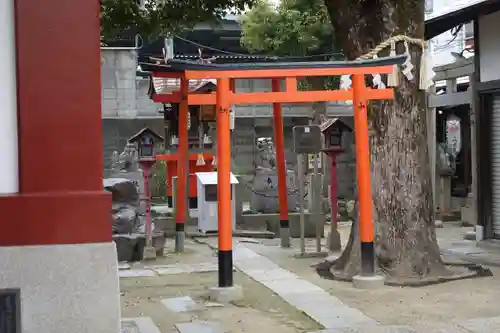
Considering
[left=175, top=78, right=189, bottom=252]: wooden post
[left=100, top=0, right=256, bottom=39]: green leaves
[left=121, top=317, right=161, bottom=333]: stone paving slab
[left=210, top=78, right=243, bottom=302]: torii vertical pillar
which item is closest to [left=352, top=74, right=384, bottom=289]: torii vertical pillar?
[left=210, top=78, right=243, bottom=302]: torii vertical pillar

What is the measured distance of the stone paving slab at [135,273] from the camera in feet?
33.4

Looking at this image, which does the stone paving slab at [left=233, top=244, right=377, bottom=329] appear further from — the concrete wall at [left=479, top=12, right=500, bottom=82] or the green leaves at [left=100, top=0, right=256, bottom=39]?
the concrete wall at [left=479, top=12, right=500, bottom=82]

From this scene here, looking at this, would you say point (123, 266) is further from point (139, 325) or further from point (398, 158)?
point (398, 158)

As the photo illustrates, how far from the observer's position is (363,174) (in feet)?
29.0

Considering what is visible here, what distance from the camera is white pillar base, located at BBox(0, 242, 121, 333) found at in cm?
507

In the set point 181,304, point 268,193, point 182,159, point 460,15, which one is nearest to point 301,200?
point 182,159

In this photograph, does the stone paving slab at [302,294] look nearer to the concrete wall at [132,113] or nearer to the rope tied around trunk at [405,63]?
the rope tied around trunk at [405,63]

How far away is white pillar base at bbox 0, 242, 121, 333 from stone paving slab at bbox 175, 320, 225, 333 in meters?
1.78

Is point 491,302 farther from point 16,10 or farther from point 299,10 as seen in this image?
point 299,10

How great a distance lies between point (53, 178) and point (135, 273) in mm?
5396

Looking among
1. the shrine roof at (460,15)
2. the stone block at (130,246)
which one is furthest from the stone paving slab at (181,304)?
the shrine roof at (460,15)

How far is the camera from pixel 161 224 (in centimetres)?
1511

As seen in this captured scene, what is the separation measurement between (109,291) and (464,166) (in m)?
15.5

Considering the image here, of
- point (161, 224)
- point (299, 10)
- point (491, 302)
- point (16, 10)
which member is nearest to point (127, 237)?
point (161, 224)
